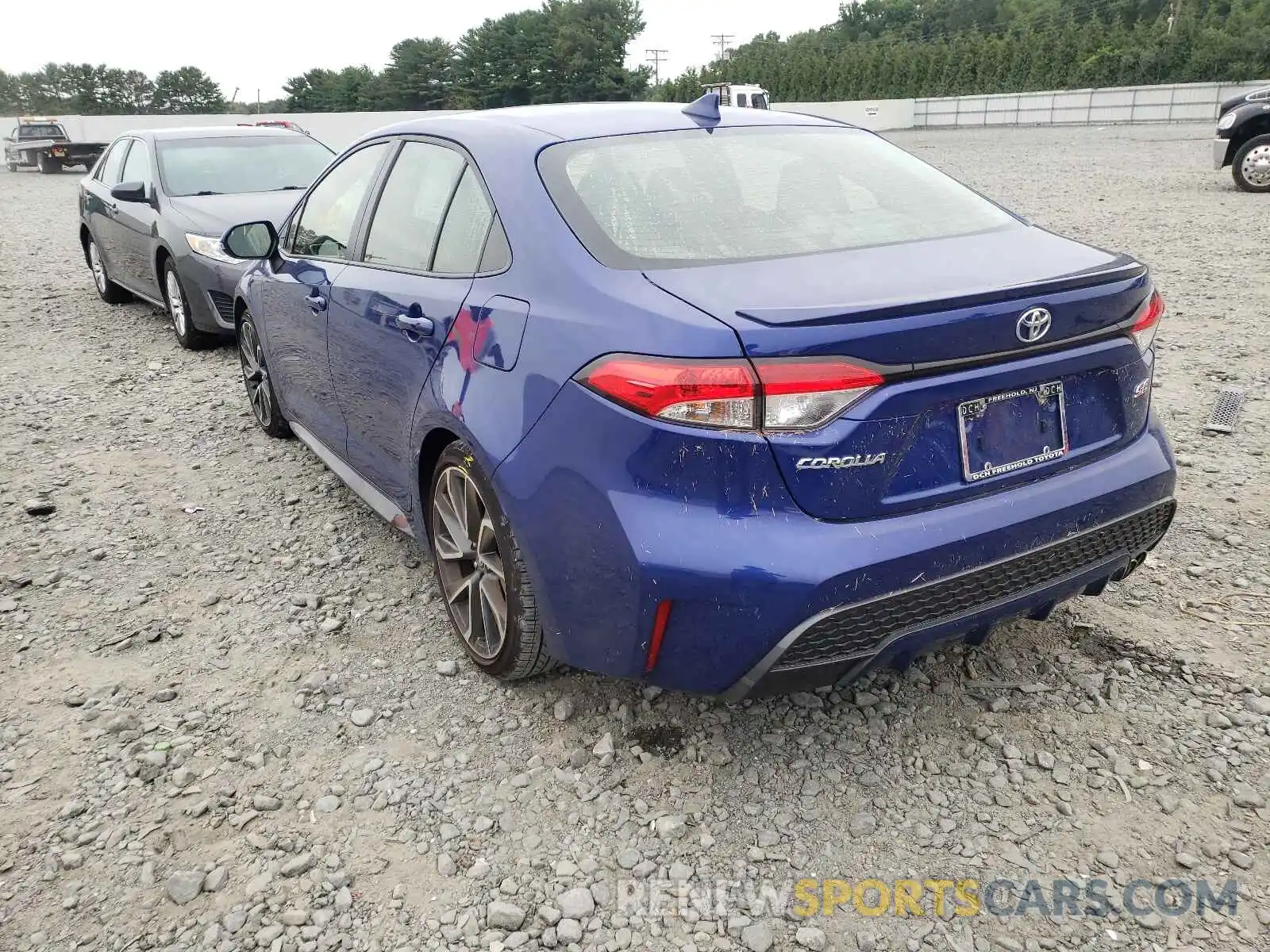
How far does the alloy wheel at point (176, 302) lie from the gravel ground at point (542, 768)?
135 inches

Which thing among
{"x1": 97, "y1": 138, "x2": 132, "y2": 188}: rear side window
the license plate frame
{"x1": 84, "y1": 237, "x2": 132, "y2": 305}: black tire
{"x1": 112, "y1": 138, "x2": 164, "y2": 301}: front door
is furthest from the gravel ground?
{"x1": 84, "y1": 237, "x2": 132, "y2": 305}: black tire

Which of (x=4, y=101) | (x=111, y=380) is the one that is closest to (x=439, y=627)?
(x=111, y=380)

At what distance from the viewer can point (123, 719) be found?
2.97 metres

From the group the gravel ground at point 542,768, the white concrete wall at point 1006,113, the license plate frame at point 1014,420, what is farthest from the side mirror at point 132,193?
the white concrete wall at point 1006,113

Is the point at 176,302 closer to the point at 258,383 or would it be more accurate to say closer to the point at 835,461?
the point at 258,383

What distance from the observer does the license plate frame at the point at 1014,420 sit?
2.24 meters

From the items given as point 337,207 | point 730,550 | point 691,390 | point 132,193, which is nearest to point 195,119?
point 132,193

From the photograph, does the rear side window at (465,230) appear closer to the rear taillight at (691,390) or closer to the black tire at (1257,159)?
the rear taillight at (691,390)

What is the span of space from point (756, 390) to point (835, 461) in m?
0.23

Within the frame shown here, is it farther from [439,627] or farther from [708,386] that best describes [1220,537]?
[439,627]

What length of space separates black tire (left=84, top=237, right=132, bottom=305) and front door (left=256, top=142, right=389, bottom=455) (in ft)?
19.3

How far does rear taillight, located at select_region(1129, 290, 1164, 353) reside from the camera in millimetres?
2516

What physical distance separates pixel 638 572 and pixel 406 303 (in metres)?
1.33

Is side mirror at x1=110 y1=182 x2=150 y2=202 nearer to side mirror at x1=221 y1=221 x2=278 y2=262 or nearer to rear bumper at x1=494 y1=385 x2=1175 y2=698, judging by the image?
side mirror at x1=221 y1=221 x2=278 y2=262
